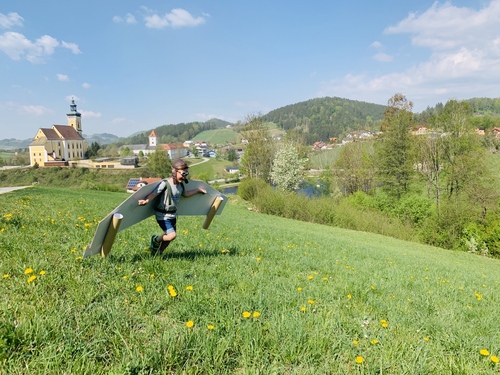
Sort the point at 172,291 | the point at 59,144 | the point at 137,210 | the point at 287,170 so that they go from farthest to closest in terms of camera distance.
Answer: the point at 59,144
the point at 287,170
the point at 137,210
the point at 172,291

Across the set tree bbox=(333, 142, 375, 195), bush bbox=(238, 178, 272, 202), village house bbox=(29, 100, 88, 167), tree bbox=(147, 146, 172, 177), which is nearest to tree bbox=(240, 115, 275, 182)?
bush bbox=(238, 178, 272, 202)

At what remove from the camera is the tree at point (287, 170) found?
50.8 m

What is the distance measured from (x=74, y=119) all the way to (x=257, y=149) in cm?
11508

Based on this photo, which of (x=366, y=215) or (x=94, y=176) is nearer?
(x=366, y=215)

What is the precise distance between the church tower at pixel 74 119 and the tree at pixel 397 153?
134 metres

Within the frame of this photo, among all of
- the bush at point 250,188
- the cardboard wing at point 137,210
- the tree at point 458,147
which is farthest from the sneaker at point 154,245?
the tree at point 458,147

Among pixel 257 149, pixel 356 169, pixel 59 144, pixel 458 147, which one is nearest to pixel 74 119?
pixel 59 144

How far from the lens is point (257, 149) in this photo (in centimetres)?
5512

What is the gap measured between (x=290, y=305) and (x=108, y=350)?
2203mm

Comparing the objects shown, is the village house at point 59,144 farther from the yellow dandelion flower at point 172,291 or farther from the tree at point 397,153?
the yellow dandelion flower at point 172,291

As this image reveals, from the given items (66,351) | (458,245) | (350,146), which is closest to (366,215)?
(458,245)

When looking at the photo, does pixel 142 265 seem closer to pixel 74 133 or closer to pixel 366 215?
pixel 366 215

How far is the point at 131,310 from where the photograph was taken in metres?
3.37

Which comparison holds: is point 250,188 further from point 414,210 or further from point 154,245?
point 154,245
